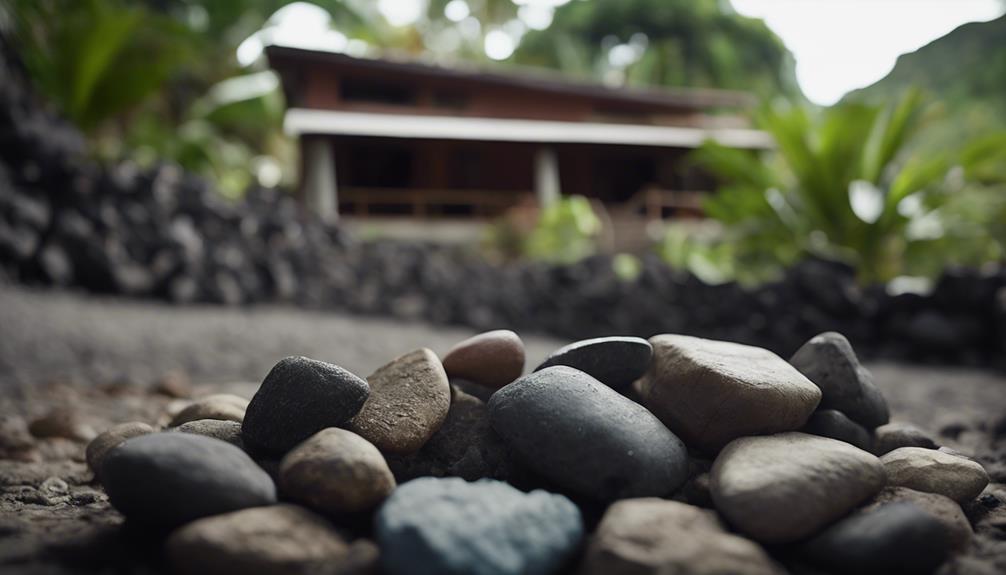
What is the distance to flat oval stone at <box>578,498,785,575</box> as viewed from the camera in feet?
3.73

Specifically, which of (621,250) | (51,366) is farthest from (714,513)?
(621,250)

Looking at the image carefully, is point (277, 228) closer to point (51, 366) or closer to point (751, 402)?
point (51, 366)

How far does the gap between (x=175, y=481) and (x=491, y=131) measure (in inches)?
477

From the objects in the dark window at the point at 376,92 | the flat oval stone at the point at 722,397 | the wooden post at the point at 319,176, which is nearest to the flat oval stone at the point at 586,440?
the flat oval stone at the point at 722,397

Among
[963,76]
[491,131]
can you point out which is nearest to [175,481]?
[963,76]

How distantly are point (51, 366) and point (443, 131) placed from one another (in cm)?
929

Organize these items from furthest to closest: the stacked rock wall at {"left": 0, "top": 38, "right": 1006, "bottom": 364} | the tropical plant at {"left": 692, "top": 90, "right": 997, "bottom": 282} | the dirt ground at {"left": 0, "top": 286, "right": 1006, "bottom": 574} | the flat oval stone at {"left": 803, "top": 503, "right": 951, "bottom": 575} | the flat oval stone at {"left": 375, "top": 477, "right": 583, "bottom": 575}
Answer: the tropical plant at {"left": 692, "top": 90, "right": 997, "bottom": 282} < the stacked rock wall at {"left": 0, "top": 38, "right": 1006, "bottom": 364} < the dirt ground at {"left": 0, "top": 286, "right": 1006, "bottom": 574} < the flat oval stone at {"left": 803, "top": 503, "right": 951, "bottom": 575} < the flat oval stone at {"left": 375, "top": 477, "right": 583, "bottom": 575}

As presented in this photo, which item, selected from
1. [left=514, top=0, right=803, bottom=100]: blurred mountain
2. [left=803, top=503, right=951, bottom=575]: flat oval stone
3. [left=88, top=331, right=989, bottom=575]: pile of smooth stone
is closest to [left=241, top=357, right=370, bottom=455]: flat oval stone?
[left=88, top=331, right=989, bottom=575]: pile of smooth stone

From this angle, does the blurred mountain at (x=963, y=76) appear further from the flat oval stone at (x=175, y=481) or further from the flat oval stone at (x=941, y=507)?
the flat oval stone at (x=175, y=481)

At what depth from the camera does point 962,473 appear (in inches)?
62.2

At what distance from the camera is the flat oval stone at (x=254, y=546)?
116 cm

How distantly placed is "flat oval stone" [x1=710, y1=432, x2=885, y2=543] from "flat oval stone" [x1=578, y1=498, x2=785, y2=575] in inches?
2.2

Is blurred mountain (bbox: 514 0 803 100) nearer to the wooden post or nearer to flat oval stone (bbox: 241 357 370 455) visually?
the wooden post

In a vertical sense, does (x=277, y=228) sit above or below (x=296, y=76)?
below
